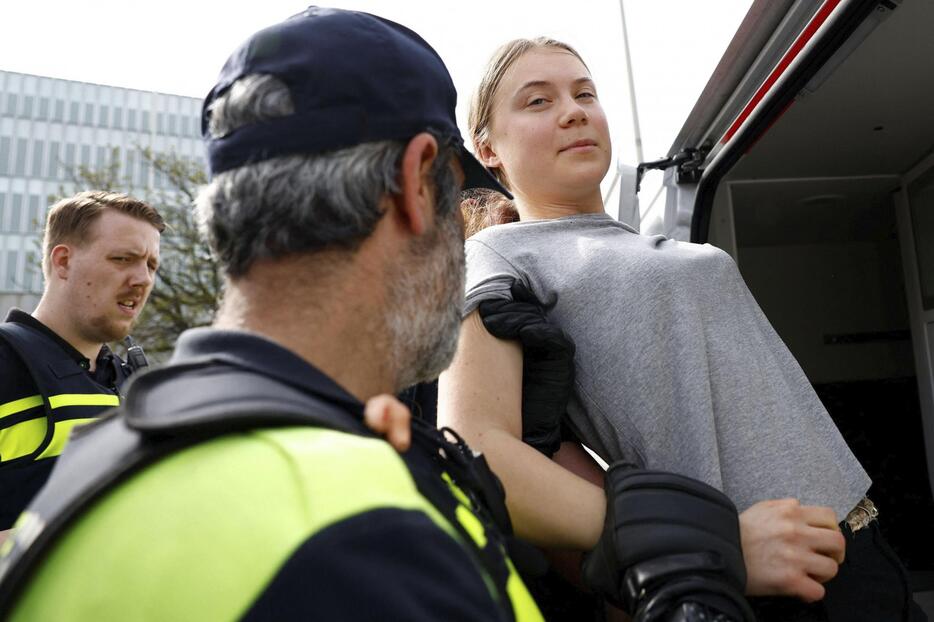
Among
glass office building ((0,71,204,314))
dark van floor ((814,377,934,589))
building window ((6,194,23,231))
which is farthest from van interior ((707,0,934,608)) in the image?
building window ((6,194,23,231))

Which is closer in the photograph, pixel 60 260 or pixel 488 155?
pixel 488 155

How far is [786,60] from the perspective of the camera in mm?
1983

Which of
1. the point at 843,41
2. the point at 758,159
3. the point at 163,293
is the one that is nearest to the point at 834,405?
the point at 758,159

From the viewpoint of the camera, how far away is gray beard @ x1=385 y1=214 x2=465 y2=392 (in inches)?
37.8

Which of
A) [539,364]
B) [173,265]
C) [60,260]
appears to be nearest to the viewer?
[539,364]

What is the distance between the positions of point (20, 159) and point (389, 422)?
48.0 meters

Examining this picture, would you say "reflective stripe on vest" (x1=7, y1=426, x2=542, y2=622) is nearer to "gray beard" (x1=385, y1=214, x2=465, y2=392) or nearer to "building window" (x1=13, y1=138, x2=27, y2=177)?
"gray beard" (x1=385, y1=214, x2=465, y2=392)

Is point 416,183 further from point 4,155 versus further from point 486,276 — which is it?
point 4,155

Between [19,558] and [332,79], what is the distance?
23.8 inches

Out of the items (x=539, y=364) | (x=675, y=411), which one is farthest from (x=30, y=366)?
(x=675, y=411)

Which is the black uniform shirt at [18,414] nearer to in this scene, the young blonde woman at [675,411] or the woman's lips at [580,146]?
the young blonde woman at [675,411]

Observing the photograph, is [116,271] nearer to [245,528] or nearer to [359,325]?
[359,325]

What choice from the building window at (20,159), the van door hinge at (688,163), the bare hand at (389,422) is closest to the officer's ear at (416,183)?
the bare hand at (389,422)

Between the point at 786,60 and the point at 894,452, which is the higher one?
the point at 786,60
